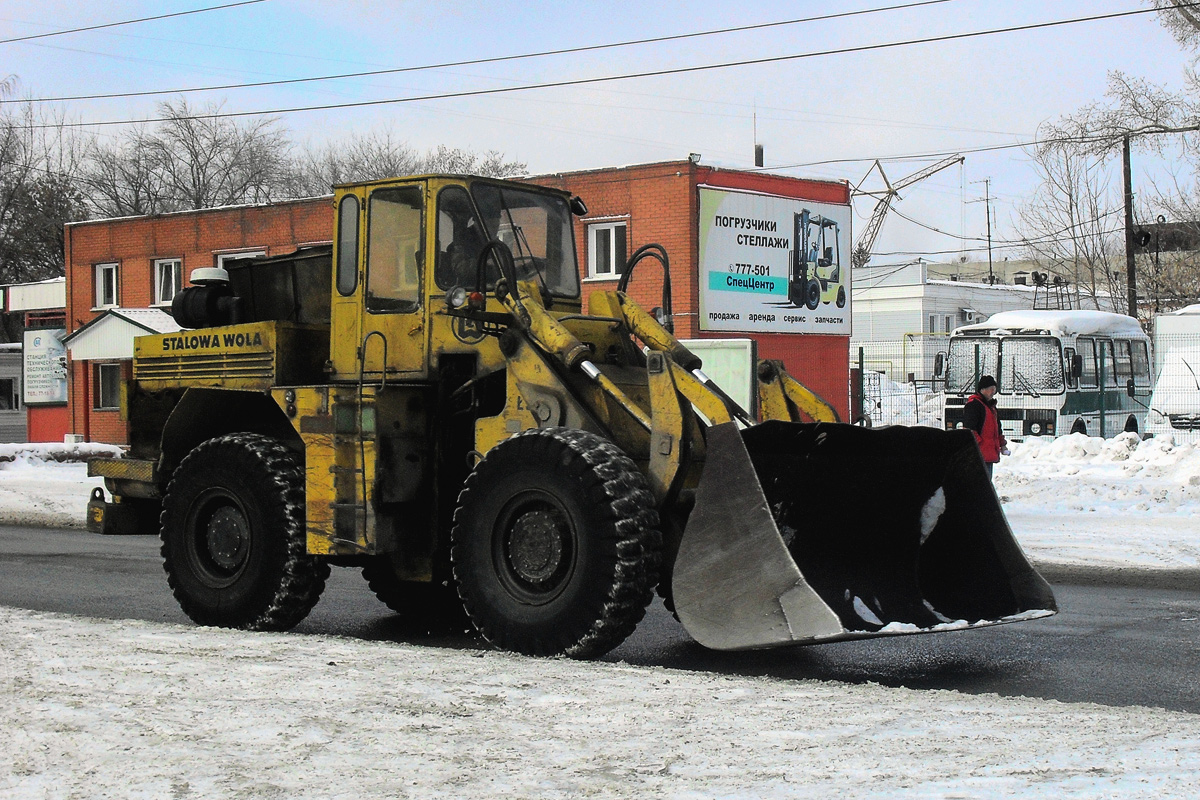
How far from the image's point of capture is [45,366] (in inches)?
1635

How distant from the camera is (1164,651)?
27.0 feet

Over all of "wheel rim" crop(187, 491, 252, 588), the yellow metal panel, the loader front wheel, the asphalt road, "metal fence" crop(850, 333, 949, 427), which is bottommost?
the asphalt road

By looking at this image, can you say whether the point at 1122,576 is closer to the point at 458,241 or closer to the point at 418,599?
the point at 418,599

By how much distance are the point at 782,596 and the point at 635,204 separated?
81.2 ft

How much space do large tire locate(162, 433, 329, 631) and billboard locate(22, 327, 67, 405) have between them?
3425 centimetres

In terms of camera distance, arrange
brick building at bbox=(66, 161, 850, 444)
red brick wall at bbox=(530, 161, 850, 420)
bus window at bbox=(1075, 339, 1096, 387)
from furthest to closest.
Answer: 1. brick building at bbox=(66, 161, 850, 444)
2. red brick wall at bbox=(530, 161, 850, 420)
3. bus window at bbox=(1075, 339, 1096, 387)

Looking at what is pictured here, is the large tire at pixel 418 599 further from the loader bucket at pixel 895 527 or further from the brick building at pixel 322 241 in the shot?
the brick building at pixel 322 241

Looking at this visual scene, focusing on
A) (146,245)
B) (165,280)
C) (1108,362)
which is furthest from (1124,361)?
(146,245)

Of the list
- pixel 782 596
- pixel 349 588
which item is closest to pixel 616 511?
pixel 782 596

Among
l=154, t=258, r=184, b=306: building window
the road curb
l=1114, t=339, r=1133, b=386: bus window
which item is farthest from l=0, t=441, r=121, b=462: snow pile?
the road curb

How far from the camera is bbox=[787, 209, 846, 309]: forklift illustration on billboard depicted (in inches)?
1293

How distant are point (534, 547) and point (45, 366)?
123 ft

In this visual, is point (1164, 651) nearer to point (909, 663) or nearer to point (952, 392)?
point (909, 663)

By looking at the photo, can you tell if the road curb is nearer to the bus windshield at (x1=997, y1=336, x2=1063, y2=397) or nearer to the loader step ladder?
the loader step ladder
